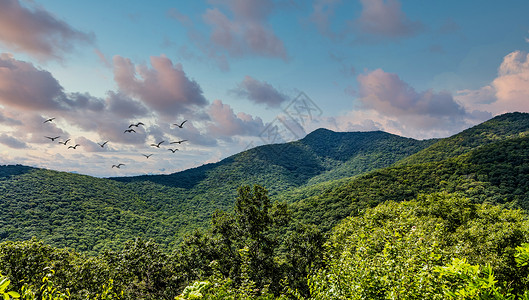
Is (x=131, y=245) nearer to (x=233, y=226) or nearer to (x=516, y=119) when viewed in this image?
(x=233, y=226)

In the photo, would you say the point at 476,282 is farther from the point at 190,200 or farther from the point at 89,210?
the point at 190,200

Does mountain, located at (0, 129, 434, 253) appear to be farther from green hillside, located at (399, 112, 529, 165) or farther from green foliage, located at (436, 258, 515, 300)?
green foliage, located at (436, 258, 515, 300)

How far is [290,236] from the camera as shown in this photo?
3888 cm

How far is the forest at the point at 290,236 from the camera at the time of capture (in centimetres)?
1288

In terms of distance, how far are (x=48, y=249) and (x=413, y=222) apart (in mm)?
51535

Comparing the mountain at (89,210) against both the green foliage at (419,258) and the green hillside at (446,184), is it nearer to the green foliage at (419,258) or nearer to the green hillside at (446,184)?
the green hillside at (446,184)

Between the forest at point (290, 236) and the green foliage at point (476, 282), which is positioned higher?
the green foliage at point (476, 282)

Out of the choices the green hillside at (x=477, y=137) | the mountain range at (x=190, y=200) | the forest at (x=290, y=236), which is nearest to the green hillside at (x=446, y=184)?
the mountain range at (x=190, y=200)

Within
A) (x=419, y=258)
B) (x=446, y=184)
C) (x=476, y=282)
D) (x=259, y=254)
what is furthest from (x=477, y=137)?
(x=476, y=282)

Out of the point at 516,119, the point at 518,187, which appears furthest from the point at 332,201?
the point at 516,119

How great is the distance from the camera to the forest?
507 inches

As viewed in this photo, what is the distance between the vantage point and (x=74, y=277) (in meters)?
30.7

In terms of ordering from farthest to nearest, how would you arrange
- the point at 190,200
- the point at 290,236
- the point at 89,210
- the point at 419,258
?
the point at 190,200 < the point at 89,210 < the point at 290,236 < the point at 419,258

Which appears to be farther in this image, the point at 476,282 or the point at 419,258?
the point at 419,258
